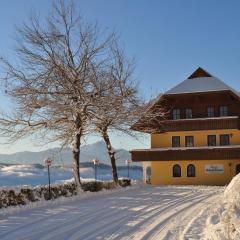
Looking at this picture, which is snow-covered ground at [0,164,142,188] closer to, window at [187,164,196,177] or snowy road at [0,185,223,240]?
window at [187,164,196,177]

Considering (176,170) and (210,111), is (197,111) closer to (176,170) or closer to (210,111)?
(210,111)

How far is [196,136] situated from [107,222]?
33.2 meters

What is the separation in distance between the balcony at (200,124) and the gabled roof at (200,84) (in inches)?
118

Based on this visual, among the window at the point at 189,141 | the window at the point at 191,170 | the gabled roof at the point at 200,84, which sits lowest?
the window at the point at 191,170

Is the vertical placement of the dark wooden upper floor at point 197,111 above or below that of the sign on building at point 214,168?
above

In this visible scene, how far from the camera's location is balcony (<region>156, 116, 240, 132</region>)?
45906 mm

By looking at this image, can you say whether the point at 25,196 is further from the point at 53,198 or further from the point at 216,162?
the point at 216,162

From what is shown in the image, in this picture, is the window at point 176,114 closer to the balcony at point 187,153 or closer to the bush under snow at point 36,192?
the balcony at point 187,153

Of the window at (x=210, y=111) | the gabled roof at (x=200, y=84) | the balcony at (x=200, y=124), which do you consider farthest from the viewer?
the window at (x=210, y=111)

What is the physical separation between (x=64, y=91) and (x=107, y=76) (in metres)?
3.35

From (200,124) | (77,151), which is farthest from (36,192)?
(200,124)

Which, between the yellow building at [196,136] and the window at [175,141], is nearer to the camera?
the yellow building at [196,136]

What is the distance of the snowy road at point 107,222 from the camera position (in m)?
13.9

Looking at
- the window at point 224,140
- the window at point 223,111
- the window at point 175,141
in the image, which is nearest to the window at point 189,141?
the window at point 175,141
